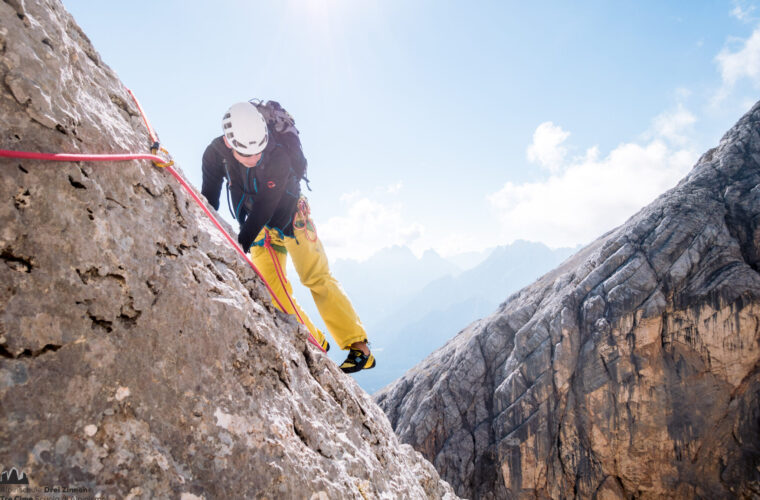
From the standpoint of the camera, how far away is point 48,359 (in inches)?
99.0

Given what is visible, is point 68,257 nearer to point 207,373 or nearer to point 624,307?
point 207,373

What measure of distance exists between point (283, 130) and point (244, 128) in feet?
2.90

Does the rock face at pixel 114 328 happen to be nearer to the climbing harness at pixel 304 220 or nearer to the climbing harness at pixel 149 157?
the climbing harness at pixel 149 157

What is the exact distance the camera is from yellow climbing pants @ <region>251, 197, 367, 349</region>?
6.06 metres

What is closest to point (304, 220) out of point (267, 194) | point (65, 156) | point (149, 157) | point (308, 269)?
point (308, 269)

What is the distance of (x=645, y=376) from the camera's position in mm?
27875

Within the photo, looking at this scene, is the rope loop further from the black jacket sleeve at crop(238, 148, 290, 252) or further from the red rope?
the black jacket sleeve at crop(238, 148, 290, 252)

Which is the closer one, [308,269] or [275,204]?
[275,204]

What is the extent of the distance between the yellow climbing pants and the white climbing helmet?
132cm

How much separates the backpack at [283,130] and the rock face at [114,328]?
1.99 metres

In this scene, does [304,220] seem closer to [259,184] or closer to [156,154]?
[259,184]

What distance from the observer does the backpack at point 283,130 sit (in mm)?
5805

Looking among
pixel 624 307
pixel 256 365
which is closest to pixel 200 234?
pixel 256 365

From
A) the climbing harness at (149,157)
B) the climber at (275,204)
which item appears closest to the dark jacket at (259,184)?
the climber at (275,204)
